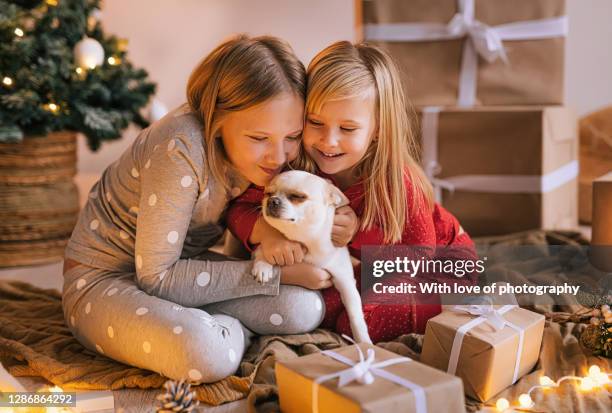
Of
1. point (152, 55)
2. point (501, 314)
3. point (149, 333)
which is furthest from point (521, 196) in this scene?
point (152, 55)

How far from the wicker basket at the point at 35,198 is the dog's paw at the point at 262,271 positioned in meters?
1.05

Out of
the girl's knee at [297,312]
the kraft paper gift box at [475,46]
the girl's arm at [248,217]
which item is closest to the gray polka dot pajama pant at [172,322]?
the girl's knee at [297,312]

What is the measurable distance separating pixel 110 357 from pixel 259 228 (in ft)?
1.25

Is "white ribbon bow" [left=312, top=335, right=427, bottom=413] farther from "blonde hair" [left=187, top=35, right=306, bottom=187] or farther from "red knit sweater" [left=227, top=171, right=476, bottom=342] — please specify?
"blonde hair" [left=187, top=35, right=306, bottom=187]

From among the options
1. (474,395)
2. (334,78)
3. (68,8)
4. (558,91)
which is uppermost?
(68,8)

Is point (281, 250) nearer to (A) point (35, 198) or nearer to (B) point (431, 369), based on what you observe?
(B) point (431, 369)

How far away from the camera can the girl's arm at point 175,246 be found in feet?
3.99

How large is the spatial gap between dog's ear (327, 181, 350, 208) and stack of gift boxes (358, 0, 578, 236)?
90 centimetres

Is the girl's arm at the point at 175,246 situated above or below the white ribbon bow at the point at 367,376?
above

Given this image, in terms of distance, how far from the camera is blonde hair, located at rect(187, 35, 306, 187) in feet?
3.94

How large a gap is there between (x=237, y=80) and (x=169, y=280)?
40 cm

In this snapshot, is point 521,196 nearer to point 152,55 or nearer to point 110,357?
point 110,357

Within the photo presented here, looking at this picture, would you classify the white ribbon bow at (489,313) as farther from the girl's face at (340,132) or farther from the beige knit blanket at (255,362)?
the girl's face at (340,132)

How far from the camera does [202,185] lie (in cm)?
125
